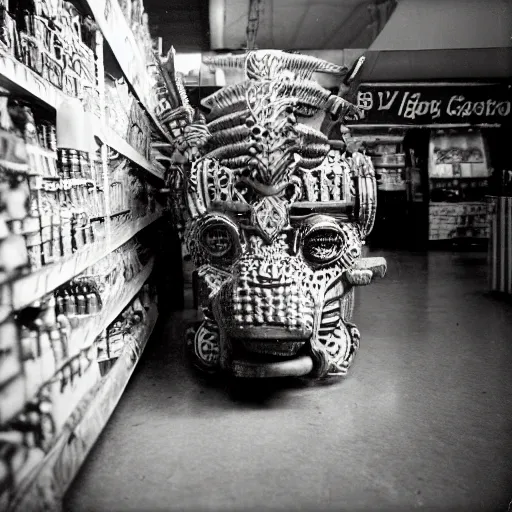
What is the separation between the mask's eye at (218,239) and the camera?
201 cm

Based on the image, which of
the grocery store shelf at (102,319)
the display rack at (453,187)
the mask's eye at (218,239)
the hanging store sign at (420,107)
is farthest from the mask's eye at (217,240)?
the display rack at (453,187)

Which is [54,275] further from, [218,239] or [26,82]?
[218,239]

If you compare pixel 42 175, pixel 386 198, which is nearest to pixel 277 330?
pixel 42 175

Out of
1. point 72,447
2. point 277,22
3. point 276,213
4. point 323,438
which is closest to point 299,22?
point 277,22

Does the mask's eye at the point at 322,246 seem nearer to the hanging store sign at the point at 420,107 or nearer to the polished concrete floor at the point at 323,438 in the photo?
the polished concrete floor at the point at 323,438

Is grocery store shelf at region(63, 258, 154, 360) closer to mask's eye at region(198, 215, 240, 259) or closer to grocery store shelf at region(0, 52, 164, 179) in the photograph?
mask's eye at region(198, 215, 240, 259)

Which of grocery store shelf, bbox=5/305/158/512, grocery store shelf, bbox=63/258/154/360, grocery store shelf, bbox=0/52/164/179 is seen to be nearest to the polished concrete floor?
grocery store shelf, bbox=5/305/158/512

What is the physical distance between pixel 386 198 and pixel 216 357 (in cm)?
395

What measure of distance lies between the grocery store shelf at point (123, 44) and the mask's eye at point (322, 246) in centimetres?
100

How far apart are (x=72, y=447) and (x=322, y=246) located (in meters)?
1.18

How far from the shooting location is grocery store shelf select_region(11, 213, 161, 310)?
93 cm

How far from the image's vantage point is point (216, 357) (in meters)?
2.04

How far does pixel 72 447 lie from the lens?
1.25 meters

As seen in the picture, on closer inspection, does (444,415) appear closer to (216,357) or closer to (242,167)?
(216,357)
